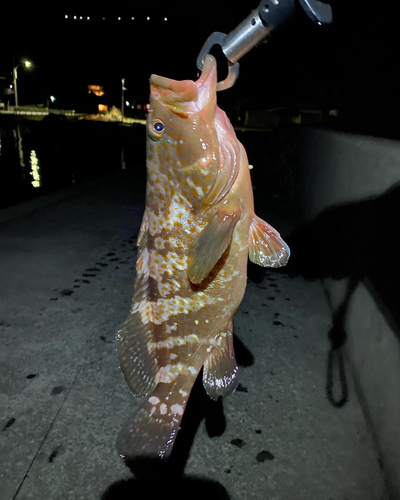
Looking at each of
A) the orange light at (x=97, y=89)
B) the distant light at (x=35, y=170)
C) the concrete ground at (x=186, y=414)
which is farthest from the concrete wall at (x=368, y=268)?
the orange light at (x=97, y=89)

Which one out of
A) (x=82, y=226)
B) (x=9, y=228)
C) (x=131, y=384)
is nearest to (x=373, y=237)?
(x=131, y=384)

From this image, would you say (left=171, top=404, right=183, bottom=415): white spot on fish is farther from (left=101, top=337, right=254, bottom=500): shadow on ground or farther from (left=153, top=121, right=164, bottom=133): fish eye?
(left=153, top=121, right=164, bottom=133): fish eye

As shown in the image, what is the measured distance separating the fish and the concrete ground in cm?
35

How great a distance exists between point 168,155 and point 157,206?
247mm

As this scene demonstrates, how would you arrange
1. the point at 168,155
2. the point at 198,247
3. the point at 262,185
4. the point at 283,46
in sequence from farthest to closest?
the point at 283,46, the point at 262,185, the point at 168,155, the point at 198,247

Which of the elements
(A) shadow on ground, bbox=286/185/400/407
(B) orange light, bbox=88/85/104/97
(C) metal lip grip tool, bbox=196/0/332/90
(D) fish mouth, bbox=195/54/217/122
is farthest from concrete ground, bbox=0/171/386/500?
(B) orange light, bbox=88/85/104/97

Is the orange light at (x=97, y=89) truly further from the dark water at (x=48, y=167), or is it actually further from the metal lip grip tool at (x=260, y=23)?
the metal lip grip tool at (x=260, y=23)

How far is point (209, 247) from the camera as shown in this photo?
1646mm

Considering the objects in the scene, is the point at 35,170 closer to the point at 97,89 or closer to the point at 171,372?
the point at 171,372

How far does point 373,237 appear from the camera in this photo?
3150 mm

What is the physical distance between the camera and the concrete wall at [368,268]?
246cm

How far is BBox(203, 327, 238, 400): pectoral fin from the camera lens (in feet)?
5.94

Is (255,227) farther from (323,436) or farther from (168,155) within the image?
(323,436)

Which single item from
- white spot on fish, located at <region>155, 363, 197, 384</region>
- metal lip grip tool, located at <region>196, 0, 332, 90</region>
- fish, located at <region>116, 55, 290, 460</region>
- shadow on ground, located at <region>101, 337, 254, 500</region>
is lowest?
shadow on ground, located at <region>101, 337, 254, 500</region>
